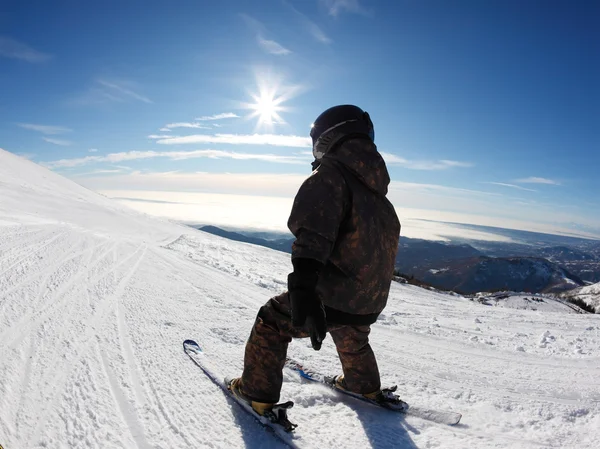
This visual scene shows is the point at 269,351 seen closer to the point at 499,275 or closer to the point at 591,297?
the point at 591,297

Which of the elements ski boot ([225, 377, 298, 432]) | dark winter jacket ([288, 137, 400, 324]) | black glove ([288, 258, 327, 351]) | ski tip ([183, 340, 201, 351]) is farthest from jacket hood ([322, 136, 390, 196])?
ski tip ([183, 340, 201, 351])

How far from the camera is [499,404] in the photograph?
2.78m

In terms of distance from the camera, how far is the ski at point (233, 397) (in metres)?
2.05

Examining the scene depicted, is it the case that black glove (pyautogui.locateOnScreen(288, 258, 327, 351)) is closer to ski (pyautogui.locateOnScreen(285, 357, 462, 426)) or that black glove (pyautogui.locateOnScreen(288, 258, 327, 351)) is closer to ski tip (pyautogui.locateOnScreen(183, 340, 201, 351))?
ski (pyautogui.locateOnScreen(285, 357, 462, 426))

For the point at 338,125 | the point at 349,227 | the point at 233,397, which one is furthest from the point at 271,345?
the point at 338,125

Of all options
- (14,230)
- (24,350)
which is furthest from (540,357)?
(14,230)

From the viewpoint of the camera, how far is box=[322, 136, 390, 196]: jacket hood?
7.16ft

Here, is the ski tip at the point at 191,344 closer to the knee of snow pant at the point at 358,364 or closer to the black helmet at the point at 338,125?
the knee of snow pant at the point at 358,364

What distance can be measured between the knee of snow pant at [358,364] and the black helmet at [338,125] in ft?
4.41

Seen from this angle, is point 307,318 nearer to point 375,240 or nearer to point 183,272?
point 375,240

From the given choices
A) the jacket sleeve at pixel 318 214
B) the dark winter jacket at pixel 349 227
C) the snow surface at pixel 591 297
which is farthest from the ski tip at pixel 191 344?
the snow surface at pixel 591 297

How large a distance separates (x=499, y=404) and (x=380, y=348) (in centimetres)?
151

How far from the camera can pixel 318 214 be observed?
197 cm

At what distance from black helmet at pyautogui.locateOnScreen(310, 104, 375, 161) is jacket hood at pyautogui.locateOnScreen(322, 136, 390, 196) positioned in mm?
79
